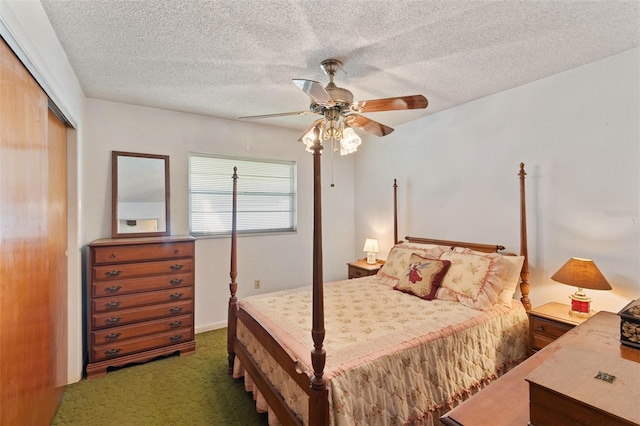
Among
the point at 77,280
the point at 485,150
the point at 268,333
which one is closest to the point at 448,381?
the point at 268,333

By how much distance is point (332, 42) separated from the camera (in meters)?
1.91

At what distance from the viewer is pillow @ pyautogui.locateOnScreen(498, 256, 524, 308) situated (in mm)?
2467

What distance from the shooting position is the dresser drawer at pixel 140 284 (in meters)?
2.56

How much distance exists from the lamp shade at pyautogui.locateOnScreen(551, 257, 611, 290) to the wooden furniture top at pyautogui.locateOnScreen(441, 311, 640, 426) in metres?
0.54

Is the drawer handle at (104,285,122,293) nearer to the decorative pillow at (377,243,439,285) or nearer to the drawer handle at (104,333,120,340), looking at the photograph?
the drawer handle at (104,333,120,340)

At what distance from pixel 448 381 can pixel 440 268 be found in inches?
39.7

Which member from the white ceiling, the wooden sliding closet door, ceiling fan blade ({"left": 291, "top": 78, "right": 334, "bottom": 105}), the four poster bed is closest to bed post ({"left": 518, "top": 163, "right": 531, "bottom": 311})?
the four poster bed

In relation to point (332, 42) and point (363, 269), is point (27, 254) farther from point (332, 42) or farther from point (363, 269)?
point (363, 269)

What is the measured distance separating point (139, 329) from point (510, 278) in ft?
10.9

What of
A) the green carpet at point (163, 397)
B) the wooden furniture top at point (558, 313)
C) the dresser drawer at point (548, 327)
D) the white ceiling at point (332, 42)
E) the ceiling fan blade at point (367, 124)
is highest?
the white ceiling at point (332, 42)

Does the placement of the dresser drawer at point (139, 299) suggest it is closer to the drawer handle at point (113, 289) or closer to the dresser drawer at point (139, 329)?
the drawer handle at point (113, 289)

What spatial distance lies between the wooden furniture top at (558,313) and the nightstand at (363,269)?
1.71m

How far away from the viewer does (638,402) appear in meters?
0.80

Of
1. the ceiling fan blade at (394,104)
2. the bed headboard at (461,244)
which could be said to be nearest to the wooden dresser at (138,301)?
the ceiling fan blade at (394,104)
